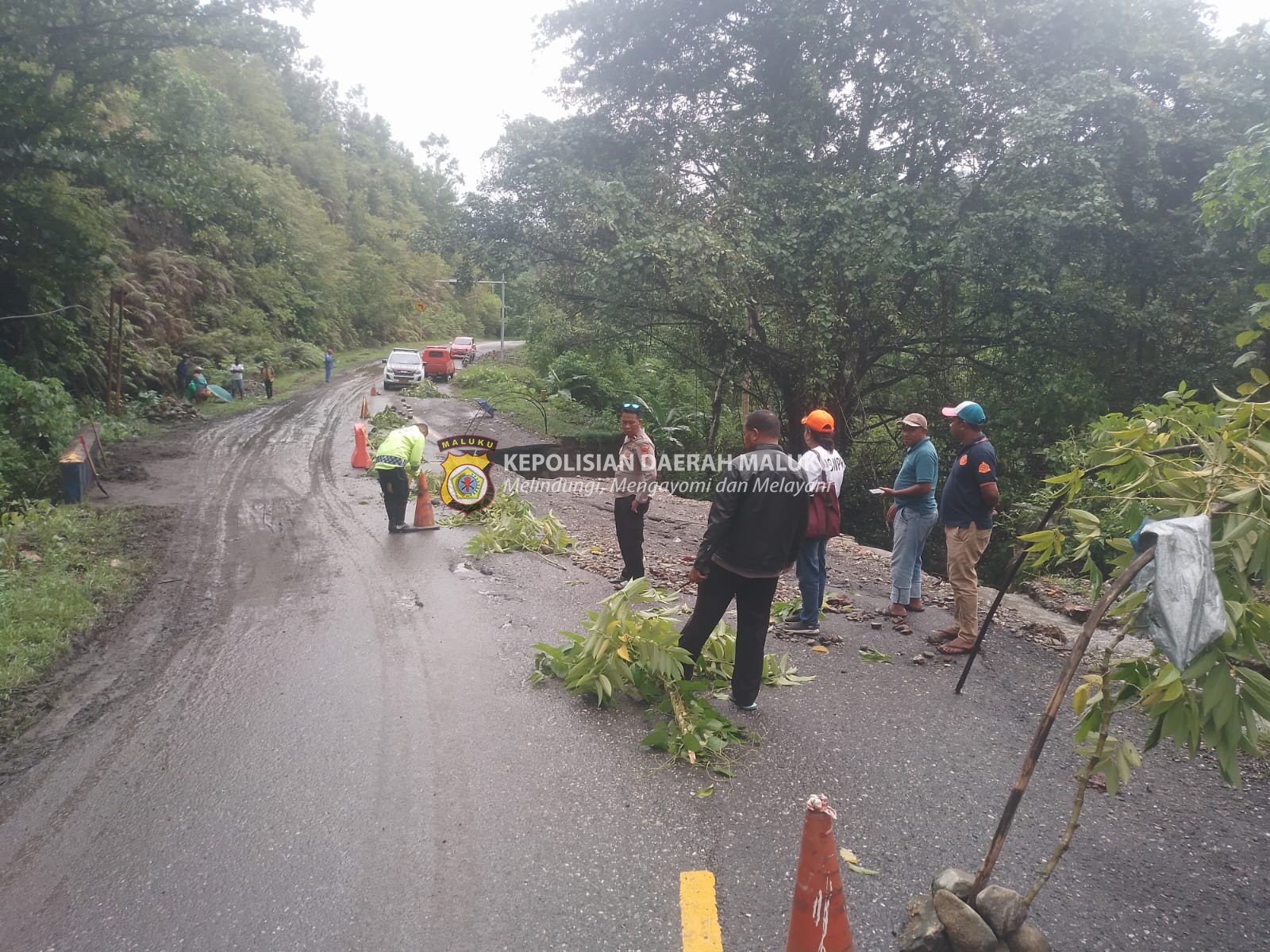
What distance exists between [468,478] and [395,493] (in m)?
1.19

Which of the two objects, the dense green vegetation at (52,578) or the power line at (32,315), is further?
the power line at (32,315)

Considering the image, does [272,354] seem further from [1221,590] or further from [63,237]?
[1221,590]

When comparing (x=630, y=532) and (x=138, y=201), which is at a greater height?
(x=138, y=201)

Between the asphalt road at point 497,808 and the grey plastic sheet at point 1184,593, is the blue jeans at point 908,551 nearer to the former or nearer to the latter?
the asphalt road at point 497,808

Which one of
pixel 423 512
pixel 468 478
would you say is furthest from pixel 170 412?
pixel 423 512

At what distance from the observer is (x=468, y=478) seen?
10.2 meters

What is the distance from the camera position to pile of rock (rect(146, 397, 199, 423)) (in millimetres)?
18859

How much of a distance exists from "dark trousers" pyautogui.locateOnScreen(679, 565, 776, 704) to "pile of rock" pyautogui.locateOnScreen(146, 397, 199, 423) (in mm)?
18834

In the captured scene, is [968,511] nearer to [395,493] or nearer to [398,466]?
[398,466]

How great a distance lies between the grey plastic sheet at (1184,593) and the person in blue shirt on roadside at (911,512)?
361 centimetres

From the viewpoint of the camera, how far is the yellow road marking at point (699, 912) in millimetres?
2852

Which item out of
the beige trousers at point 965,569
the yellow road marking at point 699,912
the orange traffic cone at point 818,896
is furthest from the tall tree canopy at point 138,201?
the orange traffic cone at point 818,896

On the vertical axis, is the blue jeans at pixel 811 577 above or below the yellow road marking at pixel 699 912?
above

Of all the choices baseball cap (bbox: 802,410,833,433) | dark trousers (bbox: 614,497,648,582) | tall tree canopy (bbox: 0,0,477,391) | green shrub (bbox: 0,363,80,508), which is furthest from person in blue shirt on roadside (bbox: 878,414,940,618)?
green shrub (bbox: 0,363,80,508)
